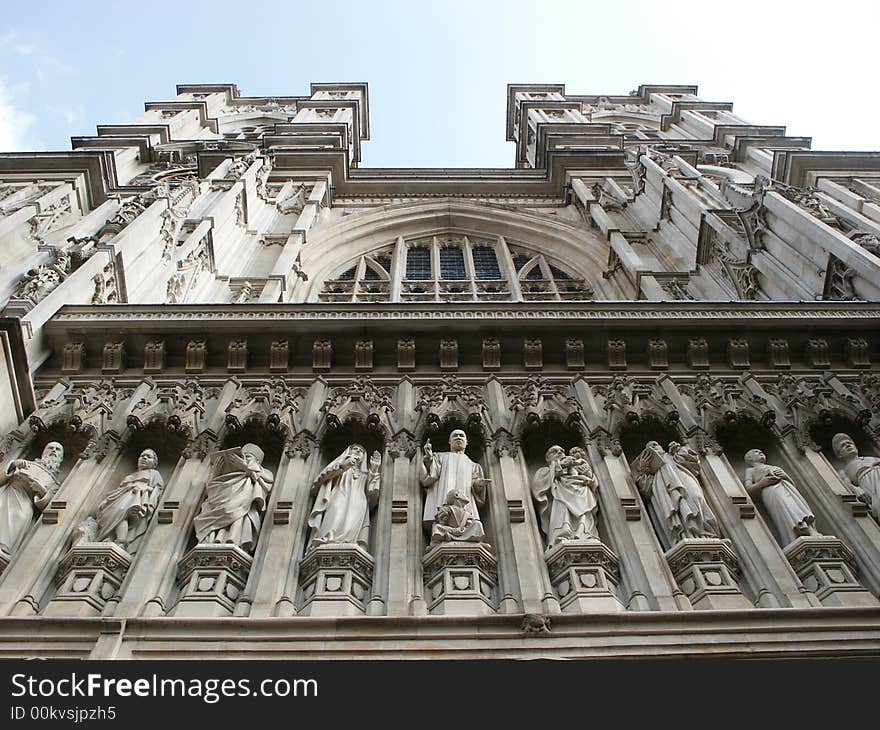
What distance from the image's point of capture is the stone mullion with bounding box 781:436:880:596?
24.7ft

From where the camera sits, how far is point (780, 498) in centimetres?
841

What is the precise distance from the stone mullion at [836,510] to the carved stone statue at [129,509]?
6.57m

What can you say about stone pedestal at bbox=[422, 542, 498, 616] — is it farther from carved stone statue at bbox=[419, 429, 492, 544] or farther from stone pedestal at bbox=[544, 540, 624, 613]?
stone pedestal at bbox=[544, 540, 624, 613]

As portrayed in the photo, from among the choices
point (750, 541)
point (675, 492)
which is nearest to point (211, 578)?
point (675, 492)

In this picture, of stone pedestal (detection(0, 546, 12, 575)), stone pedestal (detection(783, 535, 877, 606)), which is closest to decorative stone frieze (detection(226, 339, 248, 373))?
stone pedestal (detection(0, 546, 12, 575))

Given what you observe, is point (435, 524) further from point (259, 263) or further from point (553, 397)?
point (259, 263)

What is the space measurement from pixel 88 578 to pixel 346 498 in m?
2.40

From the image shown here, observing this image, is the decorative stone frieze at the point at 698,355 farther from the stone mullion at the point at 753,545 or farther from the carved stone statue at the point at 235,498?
the carved stone statue at the point at 235,498

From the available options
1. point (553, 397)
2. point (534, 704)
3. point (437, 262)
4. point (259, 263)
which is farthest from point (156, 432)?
point (437, 262)

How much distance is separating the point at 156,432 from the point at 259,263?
10.4 metres

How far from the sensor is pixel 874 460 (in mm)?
8938

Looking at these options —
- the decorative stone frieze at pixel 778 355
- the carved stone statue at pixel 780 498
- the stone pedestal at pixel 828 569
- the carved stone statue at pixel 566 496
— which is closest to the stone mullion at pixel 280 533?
the carved stone statue at pixel 566 496

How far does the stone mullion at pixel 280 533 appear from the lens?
7.26 m

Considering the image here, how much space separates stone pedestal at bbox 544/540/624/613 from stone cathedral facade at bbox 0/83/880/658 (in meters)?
0.03
